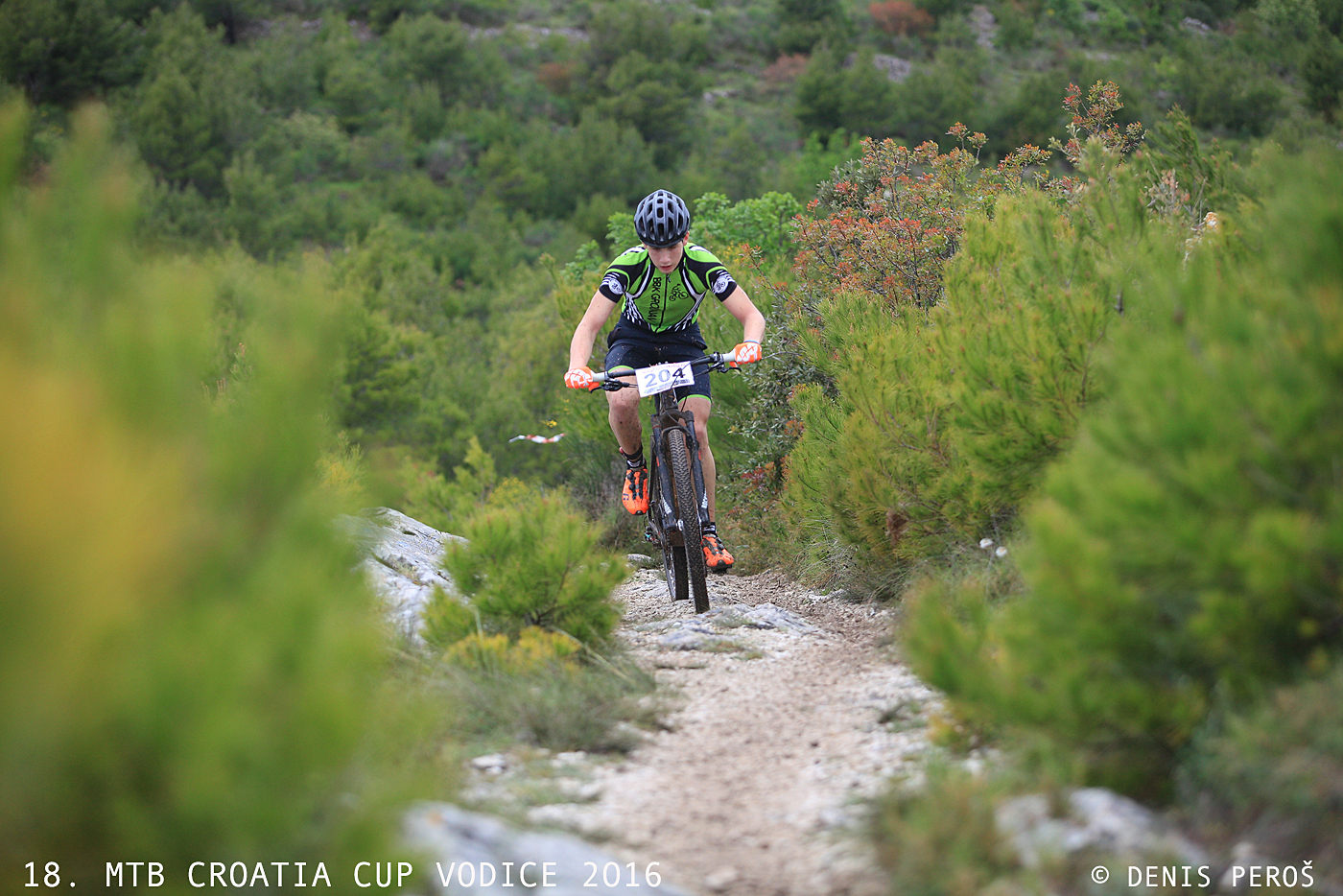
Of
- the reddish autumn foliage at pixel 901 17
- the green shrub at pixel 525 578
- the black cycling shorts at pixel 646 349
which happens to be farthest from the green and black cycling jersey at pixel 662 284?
the reddish autumn foliage at pixel 901 17

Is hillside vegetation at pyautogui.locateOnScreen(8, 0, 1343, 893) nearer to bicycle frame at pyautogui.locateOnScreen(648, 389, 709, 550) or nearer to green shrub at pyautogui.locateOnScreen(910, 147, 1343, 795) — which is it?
green shrub at pyautogui.locateOnScreen(910, 147, 1343, 795)

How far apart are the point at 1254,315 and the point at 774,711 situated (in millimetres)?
2066

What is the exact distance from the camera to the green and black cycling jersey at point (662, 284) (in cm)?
516

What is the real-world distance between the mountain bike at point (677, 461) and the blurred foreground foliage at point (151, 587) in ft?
10.1

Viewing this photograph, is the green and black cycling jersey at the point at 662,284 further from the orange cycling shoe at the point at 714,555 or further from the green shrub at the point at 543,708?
the green shrub at the point at 543,708

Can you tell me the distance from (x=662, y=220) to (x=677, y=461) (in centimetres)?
125

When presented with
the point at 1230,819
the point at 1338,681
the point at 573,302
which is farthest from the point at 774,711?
the point at 573,302

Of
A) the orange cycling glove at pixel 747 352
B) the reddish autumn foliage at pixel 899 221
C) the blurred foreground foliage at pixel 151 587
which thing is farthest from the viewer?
the reddish autumn foliage at pixel 899 221

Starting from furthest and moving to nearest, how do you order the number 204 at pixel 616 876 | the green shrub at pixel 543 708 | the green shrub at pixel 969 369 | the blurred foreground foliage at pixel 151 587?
1. the green shrub at pixel 969 369
2. the green shrub at pixel 543 708
3. the number 204 at pixel 616 876
4. the blurred foreground foliage at pixel 151 587

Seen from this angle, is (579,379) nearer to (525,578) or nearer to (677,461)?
(677,461)

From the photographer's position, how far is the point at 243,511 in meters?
1.68

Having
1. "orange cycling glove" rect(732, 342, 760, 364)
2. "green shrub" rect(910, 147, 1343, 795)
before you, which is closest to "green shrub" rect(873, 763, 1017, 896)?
"green shrub" rect(910, 147, 1343, 795)

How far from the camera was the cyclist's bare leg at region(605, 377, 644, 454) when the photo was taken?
5.37m

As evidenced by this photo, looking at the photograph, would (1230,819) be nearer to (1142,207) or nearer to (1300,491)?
(1300,491)
